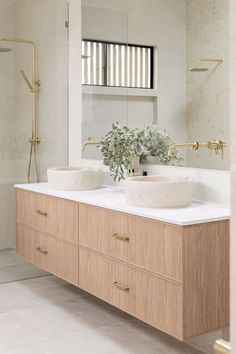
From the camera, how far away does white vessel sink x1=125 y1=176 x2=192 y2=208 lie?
2.46m

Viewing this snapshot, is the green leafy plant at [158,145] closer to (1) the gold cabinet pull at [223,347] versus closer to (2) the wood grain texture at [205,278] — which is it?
(2) the wood grain texture at [205,278]

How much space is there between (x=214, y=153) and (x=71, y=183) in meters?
1.02

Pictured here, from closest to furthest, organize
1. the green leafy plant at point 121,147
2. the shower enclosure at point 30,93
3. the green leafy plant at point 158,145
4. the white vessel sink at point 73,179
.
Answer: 1. the green leafy plant at point 158,145
2. the green leafy plant at point 121,147
3. the white vessel sink at point 73,179
4. the shower enclosure at point 30,93

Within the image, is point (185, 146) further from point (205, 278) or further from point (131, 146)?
point (205, 278)

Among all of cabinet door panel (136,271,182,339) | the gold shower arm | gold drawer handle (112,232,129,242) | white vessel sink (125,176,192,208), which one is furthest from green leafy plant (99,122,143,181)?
the gold shower arm

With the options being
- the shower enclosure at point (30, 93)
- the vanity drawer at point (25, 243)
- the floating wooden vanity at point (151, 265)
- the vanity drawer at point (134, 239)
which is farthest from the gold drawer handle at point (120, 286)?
the shower enclosure at point (30, 93)

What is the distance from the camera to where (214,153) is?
2592 mm

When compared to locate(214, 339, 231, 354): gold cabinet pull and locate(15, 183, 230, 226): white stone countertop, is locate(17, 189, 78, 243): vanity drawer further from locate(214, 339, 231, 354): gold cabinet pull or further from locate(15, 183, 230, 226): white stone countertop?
locate(214, 339, 231, 354): gold cabinet pull

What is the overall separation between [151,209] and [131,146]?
26.4 inches

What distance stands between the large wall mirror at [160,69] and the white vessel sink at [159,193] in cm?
24

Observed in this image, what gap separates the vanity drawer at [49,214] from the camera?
2953 millimetres

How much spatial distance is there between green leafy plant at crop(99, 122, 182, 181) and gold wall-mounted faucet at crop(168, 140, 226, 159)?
112mm

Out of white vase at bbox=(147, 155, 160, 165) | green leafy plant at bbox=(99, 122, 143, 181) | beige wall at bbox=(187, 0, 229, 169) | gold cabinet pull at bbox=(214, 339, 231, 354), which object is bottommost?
gold cabinet pull at bbox=(214, 339, 231, 354)

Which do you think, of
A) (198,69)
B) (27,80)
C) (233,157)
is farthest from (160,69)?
(233,157)
